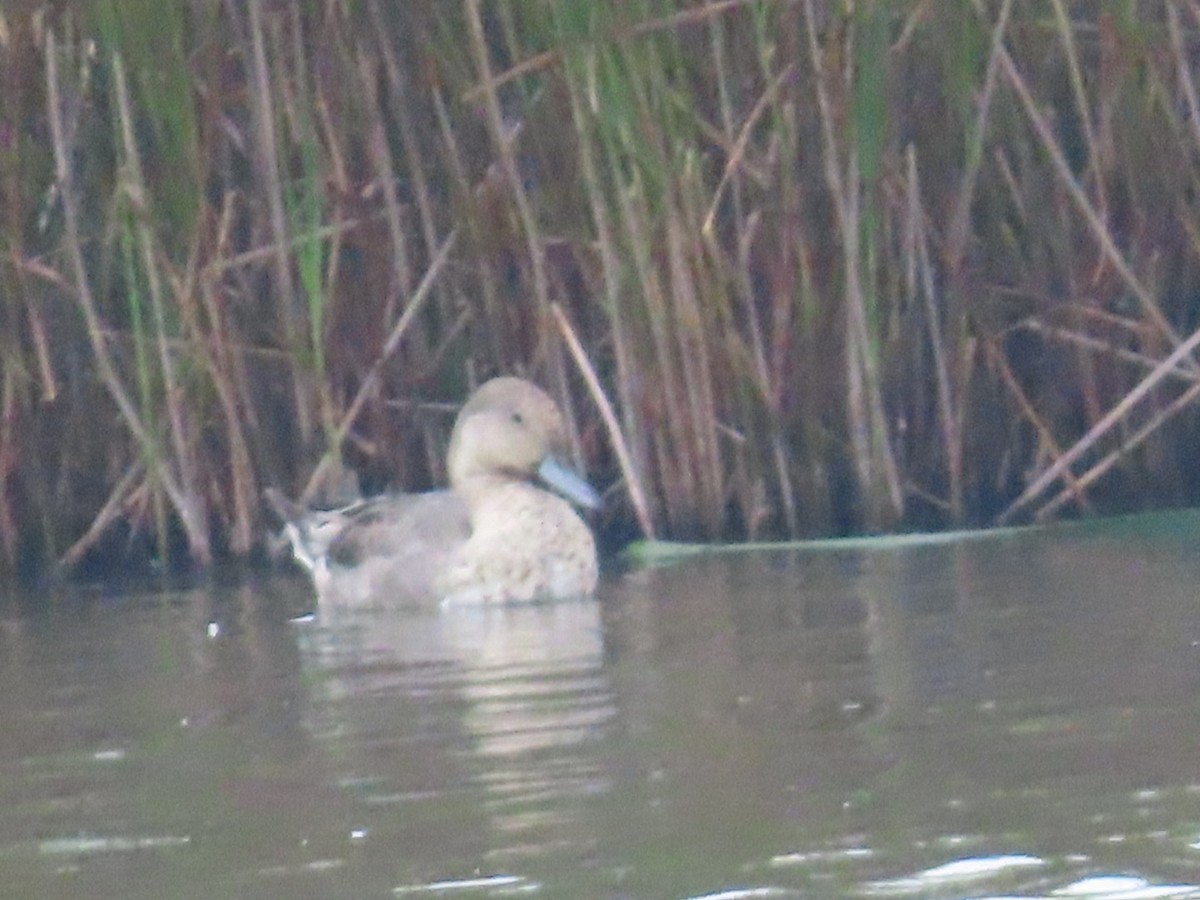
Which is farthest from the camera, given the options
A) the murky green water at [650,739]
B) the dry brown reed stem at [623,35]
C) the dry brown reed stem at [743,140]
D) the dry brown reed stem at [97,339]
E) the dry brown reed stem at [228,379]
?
the dry brown reed stem at [228,379]

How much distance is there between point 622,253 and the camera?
7.91 metres

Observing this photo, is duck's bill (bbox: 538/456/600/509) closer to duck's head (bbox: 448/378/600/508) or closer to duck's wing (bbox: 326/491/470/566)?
duck's head (bbox: 448/378/600/508)

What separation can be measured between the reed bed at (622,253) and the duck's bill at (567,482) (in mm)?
130

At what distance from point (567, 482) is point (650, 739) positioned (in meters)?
3.01

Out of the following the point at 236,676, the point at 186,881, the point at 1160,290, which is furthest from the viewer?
the point at 1160,290

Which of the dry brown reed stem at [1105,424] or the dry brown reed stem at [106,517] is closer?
the dry brown reed stem at [1105,424]

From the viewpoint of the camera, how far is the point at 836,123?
7.74 m

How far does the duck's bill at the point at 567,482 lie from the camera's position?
805cm

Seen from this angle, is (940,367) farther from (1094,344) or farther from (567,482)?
(567,482)

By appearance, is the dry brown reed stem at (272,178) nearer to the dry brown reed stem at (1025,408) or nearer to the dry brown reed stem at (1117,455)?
the dry brown reed stem at (1025,408)

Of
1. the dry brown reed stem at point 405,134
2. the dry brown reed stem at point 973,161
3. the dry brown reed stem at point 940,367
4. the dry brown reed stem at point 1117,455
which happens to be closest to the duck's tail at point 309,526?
the dry brown reed stem at point 405,134

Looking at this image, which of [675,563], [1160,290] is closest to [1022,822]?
[675,563]

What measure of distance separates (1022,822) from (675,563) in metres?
3.65

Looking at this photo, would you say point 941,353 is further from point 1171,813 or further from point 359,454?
point 1171,813
